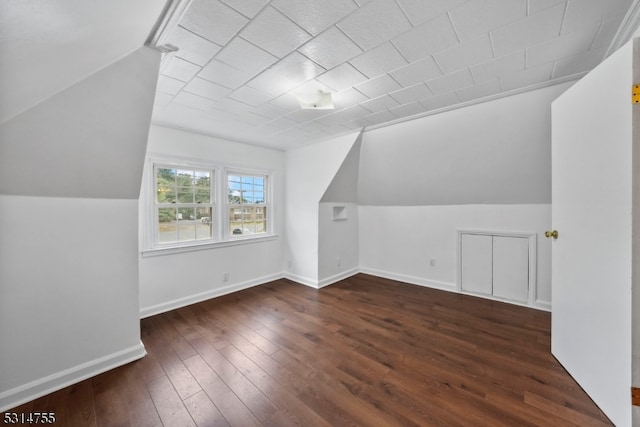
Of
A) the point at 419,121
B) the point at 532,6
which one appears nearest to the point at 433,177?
the point at 419,121

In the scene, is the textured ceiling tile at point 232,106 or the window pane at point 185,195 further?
the window pane at point 185,195

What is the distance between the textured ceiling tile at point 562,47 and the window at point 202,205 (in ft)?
11.4

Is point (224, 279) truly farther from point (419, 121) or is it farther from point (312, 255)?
point (419, 121)

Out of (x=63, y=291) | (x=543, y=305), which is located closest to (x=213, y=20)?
(x=63, y=291)

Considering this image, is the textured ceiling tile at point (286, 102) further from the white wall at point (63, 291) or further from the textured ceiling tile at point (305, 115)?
the white wall at point (63, 291)

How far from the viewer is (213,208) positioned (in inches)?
139

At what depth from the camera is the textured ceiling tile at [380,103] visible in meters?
2.37

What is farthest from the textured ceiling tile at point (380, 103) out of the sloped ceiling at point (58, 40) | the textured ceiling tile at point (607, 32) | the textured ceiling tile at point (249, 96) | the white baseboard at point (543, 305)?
the white baseboard at point (543, 305)

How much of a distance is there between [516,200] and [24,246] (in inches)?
189

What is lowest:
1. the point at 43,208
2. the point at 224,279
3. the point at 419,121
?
the point at 224,279

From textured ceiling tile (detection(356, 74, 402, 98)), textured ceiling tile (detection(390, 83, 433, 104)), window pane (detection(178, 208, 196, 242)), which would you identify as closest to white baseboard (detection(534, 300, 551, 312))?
textured ceiling tile (detection(390, 83, 433, 104))

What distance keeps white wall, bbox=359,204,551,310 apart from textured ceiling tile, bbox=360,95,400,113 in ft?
6.38

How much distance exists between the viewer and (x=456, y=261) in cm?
358

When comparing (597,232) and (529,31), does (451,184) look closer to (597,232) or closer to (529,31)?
(597,232)
